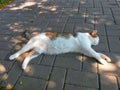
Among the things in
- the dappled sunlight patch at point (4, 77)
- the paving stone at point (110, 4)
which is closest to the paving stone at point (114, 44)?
the dappled sunlight patch at point (4, 77)

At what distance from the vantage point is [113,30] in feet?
15.0

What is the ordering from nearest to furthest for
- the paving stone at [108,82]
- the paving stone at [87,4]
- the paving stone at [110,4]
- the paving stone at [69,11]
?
the paving stone at [108,82]
the paving stone at [69,11]
the paving stone at [110,4]
the paving stone at [87,4]

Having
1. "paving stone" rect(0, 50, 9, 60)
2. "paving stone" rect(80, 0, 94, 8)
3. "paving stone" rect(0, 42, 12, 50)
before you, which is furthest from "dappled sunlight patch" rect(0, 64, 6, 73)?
"paving stone" rect(80, 0, 94, 8)

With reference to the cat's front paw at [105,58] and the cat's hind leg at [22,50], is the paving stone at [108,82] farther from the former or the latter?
the cat's hind leg at [22,50]

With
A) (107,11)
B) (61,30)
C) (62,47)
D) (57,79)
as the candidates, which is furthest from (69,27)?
(57,79)

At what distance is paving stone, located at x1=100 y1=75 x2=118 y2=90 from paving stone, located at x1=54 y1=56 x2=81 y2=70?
45 cm

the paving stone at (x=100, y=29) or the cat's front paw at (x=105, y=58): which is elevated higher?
the cat's front paw at (x=105, y=58)

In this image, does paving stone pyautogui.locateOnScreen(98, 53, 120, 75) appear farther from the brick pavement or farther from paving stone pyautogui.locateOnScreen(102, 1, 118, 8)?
paving stone pyautogui.locateOnScreen(102, 1, 118, 8)

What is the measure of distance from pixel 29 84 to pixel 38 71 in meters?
0.34

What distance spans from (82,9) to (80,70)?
3.01m

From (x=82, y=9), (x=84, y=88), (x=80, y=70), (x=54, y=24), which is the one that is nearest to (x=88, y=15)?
(x=82, y=9)

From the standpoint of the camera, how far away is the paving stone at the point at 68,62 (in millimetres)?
3475

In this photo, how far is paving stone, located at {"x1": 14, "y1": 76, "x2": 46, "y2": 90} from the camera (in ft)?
10.0

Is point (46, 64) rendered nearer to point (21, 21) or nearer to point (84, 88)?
point (84, 88)
